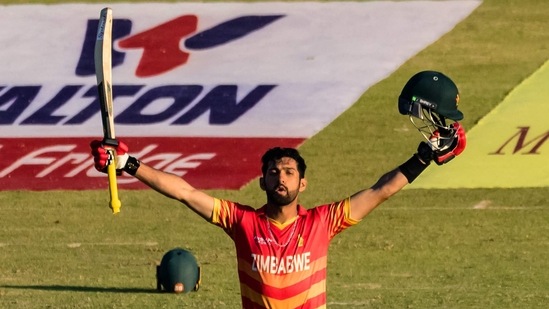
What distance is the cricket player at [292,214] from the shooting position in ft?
33.1

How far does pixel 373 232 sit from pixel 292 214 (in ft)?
31.0

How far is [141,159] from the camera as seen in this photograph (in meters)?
22.0

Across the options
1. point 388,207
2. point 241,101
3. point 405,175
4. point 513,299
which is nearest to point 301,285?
point 405,175

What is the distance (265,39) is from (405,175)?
46.5 ft

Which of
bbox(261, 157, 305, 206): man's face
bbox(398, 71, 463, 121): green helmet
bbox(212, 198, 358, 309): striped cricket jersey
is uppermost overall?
bbox(398, 71, 463, 121): green helmet

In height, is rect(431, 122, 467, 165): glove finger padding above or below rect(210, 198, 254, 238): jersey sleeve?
above

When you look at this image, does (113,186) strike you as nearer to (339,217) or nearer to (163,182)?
(163,182)

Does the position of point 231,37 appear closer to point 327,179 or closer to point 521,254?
point 327,179

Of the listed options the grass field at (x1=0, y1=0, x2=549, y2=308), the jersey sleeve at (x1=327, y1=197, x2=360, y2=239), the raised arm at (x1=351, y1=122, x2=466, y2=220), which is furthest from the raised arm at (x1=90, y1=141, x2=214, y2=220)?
the grass field at (x1=0, y1=0, x2=549, y2=308)

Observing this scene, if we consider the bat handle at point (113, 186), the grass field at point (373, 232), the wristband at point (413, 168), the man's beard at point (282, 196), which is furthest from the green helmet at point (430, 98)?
the grass field at point (373, 232)

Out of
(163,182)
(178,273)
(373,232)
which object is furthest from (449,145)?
(373,232)

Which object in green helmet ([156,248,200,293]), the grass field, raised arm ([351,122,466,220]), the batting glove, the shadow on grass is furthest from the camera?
the shadow on grass

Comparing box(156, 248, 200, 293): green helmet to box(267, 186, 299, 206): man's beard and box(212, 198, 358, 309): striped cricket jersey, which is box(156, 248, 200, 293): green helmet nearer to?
box(212, 198, 358, 309): striped cricket jersey

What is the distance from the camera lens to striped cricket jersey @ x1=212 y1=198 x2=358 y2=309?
10117 millimetres
